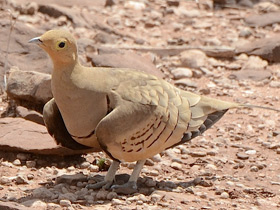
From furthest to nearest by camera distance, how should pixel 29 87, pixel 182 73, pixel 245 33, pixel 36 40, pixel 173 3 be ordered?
1. pixel 173 3
2. pixel 245 33
3. pixel 182 73
4. pixel 29 87
5. pixel 36 40

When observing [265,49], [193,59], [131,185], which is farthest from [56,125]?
[265,49]

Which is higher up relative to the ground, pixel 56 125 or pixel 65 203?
pixel 56 125

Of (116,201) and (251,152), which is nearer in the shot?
(116,201)

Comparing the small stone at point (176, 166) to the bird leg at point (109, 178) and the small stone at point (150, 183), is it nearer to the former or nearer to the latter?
the small stone at point (150, 183)

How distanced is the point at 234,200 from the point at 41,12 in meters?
5.15

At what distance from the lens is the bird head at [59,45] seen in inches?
194

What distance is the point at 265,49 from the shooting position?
9.02 metres

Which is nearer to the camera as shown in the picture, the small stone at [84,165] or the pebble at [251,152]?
the small stone at [84,165]

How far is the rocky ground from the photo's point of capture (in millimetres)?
5473

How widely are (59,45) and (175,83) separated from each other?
11.2 feet

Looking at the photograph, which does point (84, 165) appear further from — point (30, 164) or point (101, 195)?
point (101, 195)

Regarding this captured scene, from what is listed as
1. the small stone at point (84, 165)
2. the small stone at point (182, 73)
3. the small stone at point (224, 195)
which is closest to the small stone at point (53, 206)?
the small stone at point (84, 165)

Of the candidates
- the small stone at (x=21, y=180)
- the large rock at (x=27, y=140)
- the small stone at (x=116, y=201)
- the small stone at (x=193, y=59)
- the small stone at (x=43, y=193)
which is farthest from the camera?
the small stone at (x=193, y=59)

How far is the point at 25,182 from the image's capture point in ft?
18.4
